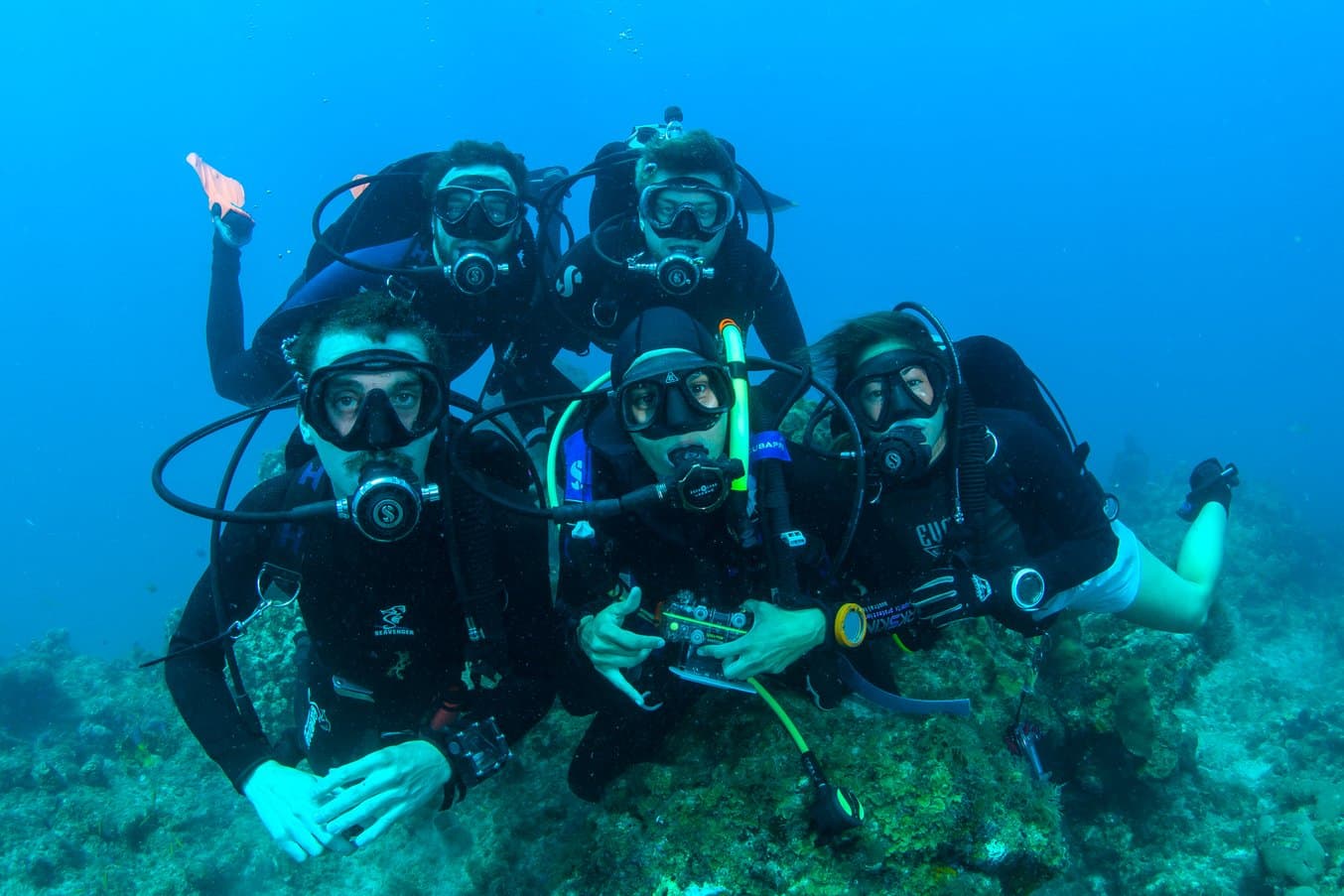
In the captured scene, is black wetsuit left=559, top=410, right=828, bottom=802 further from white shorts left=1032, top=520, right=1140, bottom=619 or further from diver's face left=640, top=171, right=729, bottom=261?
diver's face left=640, top=171, right=729, bottom=261

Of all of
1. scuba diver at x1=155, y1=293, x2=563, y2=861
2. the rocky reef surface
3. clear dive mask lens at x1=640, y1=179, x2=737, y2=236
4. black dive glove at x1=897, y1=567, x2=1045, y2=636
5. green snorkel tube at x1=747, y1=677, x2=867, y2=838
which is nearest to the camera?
green snorkel tube at x1=747, y1=677, x2=867, y2=838

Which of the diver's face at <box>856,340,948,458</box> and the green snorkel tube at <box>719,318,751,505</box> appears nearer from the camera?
the green snorkel tube at <box>719,318,751,505</box>

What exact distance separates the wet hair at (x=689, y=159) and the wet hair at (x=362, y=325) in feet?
9.92

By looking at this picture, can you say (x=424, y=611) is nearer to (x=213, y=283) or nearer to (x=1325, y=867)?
(x=213, y=283)

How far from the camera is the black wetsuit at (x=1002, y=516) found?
3.82 meters

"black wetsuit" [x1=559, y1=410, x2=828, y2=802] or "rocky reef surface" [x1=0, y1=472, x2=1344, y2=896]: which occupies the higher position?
"black wetsuit" [x1=559, y1=410, x2=828, y2=802]

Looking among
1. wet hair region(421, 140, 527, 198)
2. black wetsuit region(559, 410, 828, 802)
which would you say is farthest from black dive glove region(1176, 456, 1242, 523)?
wet hair region(421, 140, 527, 198)

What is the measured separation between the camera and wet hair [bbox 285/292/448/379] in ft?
10.9

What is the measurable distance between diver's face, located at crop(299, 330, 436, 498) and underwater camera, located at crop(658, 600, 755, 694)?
1.40m

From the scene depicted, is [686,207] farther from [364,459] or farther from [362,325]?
[364,459]

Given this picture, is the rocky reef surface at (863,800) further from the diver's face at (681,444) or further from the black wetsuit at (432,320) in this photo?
the black wetsuit at (432,320)

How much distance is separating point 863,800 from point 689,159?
4753mm

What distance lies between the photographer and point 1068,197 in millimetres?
149500

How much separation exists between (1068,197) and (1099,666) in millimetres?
174781
